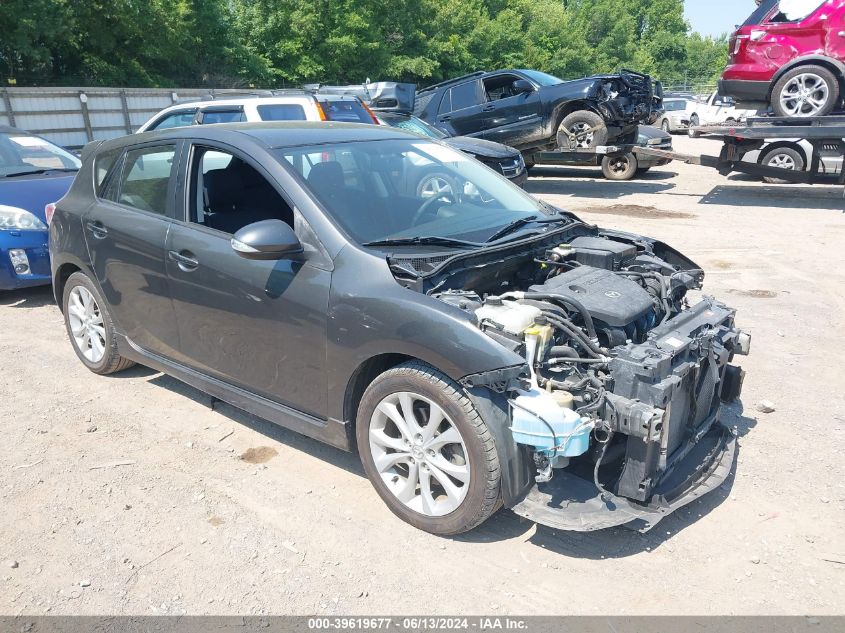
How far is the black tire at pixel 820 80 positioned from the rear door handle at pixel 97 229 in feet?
35.3

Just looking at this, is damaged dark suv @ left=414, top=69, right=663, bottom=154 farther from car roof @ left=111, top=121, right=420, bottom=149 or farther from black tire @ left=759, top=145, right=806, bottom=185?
car roof @ left=111, top=121, right=420, bottom=149

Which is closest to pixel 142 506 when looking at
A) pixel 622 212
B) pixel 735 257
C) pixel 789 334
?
pixel 789 334

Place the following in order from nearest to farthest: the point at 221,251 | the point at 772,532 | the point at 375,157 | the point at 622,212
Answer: the point at 772,532, the point at 221,251, the point at 375,157, the point at 622,212

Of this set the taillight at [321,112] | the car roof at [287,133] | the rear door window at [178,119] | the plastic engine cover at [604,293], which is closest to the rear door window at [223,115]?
the rear door window at [178,119]

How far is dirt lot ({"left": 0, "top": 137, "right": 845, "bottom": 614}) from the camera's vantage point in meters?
2.91

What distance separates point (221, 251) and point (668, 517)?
2682 millimetres

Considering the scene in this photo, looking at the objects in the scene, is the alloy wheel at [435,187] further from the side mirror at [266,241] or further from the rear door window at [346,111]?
the rear door window at [346,111]

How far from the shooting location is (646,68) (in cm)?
6412

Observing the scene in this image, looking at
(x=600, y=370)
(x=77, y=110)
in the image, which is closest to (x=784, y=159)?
(x=600, y=370)

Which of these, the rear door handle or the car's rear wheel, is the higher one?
the rear door handle

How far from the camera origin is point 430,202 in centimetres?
404

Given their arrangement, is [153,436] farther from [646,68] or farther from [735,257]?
[646,68]

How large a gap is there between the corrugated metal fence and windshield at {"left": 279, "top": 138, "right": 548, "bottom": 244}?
53.3ft

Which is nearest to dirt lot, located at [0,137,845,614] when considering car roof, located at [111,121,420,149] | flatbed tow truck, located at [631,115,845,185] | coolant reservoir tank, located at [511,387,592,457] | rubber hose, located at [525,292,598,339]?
coolant reservoir tank, located at [511,387,592,457]
